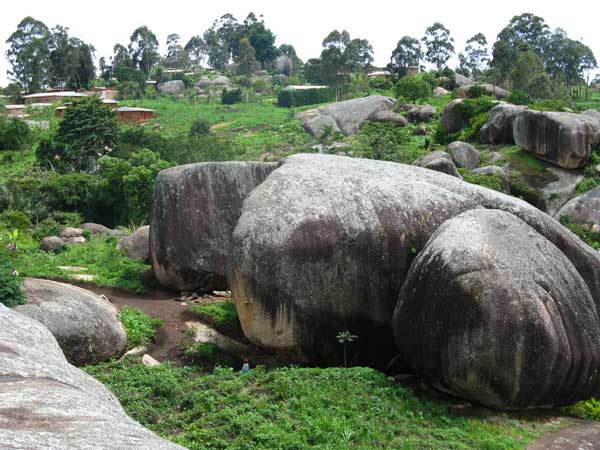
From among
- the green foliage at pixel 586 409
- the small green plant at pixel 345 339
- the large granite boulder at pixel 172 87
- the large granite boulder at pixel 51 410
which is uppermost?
the large granite boulder at pixel 172 87

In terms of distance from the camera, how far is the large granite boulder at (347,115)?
4922 cm

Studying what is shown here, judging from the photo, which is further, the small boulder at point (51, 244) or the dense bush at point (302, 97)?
the dense bush at point (302, 97)

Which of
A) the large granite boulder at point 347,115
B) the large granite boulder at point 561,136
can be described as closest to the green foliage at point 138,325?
the large granite boulder at point 561,136

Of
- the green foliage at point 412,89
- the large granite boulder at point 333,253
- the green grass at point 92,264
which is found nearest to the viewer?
the large granite boulder at point 333,253

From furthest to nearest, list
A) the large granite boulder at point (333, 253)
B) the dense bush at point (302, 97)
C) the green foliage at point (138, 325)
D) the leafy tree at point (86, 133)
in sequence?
the dense bush at point (302, 97) → the leafy tree at point (86, 133) → the green foliage at point (138, 325) → the large granite boulder at point (333, 253)

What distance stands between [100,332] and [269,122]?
45.9 meters

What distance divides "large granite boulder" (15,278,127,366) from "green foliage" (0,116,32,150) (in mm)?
38802

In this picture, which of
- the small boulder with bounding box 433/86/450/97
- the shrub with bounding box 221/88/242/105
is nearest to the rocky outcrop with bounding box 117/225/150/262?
the small boulder with bounding box 433/86/450/97

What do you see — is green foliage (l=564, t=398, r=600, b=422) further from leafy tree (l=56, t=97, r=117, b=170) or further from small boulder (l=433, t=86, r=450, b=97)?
small boulder (l=433, t=86, r=450, b=97)

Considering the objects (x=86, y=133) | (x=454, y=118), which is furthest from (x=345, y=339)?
(x=86, y=133)

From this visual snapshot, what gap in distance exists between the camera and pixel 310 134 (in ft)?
163

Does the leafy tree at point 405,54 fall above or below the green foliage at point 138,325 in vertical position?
above

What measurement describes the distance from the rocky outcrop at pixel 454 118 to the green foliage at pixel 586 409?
31624mm

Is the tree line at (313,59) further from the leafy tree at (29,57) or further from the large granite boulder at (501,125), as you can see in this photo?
the large granite boulder at (501,125)
